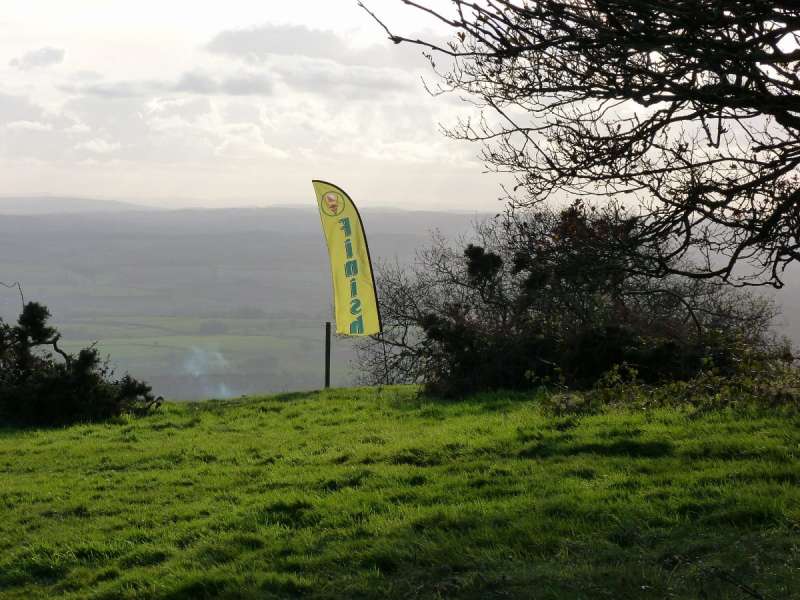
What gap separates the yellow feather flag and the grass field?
36.4 ft

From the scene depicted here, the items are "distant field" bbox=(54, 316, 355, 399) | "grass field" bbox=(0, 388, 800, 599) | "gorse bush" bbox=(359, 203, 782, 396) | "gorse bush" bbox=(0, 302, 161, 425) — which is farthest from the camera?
"distant field" bbox=(54, 316, 355, 399)

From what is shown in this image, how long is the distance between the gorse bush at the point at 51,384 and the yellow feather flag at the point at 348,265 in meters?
6.38

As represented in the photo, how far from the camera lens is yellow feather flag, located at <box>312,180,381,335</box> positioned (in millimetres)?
24438

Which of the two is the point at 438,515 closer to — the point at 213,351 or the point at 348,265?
the point at 348,265

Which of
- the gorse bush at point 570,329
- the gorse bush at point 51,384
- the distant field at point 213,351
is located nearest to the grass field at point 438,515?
the gorse bush at point 570,329

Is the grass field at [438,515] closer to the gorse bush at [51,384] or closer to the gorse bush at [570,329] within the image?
the gorse bush at [570,329]

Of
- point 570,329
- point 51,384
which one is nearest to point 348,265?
point 51,384

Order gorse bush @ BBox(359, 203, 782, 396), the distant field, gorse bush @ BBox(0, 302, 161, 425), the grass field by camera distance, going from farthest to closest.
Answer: the distant field → gorse bush @ BBox(0, 302, 161, 425) → gorse bush @ BBox(359, 203, 782, 396) → the grass field

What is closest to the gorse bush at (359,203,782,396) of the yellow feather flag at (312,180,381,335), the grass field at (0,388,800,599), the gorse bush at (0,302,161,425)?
the grass field at (0,388,800,599)

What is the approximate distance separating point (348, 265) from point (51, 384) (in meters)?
8.90

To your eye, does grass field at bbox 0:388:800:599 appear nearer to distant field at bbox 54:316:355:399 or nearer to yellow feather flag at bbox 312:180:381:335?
yellow feather flag at bbox 312:180:381:335

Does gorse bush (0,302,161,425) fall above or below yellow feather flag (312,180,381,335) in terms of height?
below

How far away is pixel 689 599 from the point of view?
5.40m

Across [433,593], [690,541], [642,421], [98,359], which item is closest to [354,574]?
[433,593]
